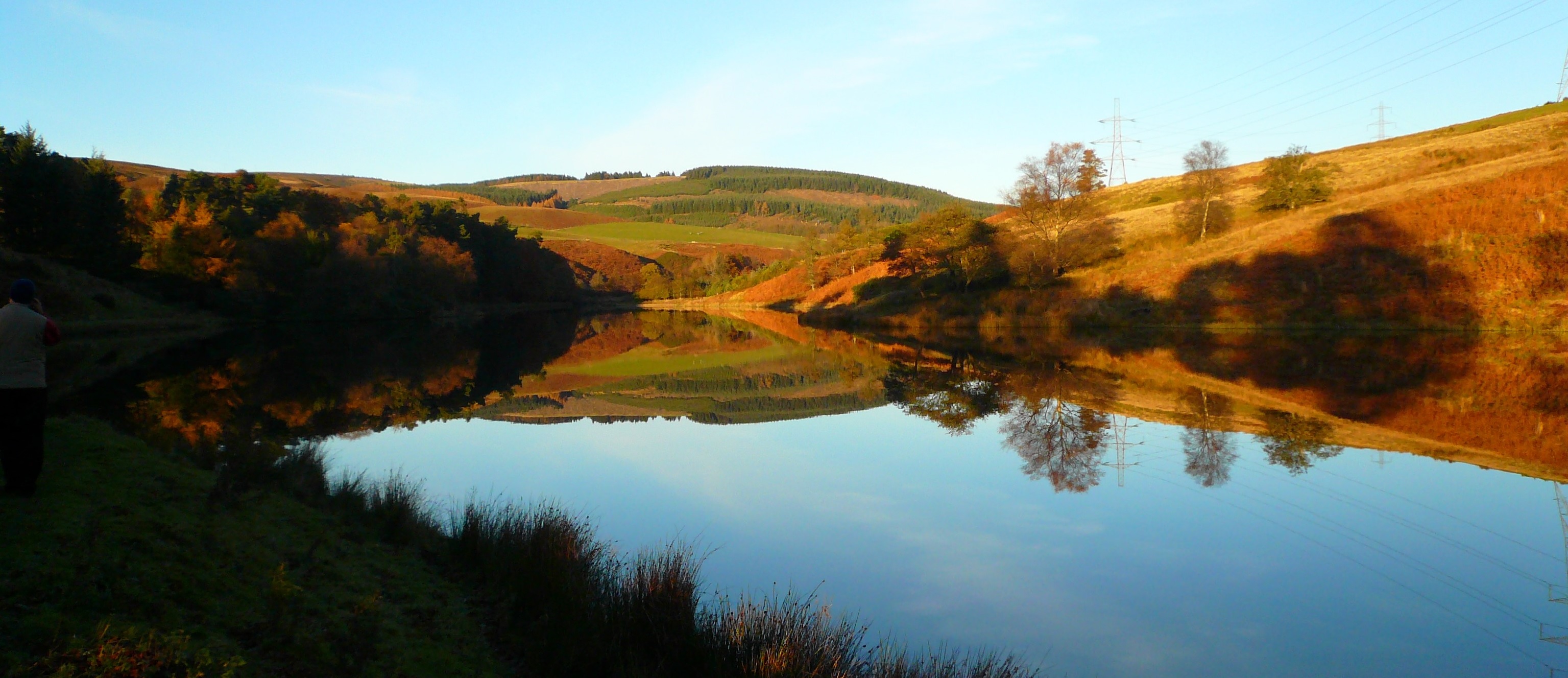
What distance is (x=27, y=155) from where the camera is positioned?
1607 inches

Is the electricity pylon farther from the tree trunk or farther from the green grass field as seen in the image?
the green grass field

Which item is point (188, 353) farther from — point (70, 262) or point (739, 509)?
point (739, 509)

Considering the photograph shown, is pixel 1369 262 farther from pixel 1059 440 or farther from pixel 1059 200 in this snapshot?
pixel 1059 440

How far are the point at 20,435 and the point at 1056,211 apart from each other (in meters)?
44.0

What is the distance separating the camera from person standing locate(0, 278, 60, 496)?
6.15m

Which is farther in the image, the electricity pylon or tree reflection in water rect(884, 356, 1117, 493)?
tree reflection in water rect(884, 356, 1117, 493)

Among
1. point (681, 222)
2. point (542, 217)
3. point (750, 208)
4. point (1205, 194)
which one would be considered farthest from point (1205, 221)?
point (750, 208)

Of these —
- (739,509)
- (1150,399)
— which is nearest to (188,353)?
(739,509)

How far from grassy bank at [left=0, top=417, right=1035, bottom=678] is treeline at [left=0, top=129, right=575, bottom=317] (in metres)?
46.0

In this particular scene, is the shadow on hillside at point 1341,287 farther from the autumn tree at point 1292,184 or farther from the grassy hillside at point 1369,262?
the autumn tree at point 1292,184

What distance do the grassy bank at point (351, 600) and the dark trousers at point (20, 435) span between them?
→ 0.26m

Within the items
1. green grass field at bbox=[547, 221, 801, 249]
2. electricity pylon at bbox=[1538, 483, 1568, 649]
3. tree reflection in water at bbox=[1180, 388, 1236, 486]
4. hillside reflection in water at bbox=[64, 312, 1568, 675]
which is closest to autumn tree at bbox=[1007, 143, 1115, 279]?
hillside reflection in water at bbox=[64, 312, 1568, 675]

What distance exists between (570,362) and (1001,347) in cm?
1650

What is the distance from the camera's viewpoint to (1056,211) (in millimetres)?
44375
